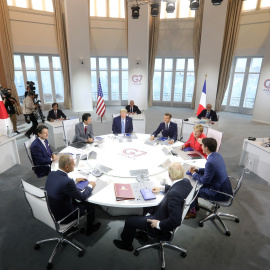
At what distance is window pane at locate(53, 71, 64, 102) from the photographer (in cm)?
1145

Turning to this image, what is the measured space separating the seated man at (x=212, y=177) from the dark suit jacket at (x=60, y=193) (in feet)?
5.67

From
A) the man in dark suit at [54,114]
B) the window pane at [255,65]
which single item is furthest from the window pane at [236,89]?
the man in dark suit at [54,114]

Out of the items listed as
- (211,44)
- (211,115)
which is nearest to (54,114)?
(211,115)

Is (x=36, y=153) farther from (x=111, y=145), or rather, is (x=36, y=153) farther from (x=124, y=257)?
(x=124, y=257)

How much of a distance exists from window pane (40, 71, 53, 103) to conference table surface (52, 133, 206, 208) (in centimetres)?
814

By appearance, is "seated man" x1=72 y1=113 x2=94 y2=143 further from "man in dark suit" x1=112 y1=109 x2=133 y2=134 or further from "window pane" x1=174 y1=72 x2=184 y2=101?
"window pane" x1=174 y1=72 x2=184 y2=101

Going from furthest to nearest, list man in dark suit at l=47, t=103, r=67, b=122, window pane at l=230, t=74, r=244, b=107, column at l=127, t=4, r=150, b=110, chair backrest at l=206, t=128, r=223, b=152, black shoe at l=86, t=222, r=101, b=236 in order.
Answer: window pane at l=230, t=74, r=244, b=107 < column at l=127, t=4, r=150, b=110 < man in dark suit at l=47, t=103, r=67, b=122 < chair backrest at l=206, t=128, r=223, b=152 < black shoe at l=86, t=222, r=101, b=236

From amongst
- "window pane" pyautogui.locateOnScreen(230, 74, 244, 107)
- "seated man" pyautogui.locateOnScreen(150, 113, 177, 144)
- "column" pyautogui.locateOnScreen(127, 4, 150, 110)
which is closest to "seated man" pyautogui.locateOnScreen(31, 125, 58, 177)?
"seated man" pyautogui.locateOnScreen(150, 113, 177, 144)

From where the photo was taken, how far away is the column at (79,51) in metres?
9.44

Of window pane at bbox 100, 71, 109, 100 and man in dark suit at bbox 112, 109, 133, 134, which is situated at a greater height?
window pane at bbox 100, 71, 109, 100

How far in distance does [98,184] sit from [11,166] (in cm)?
334

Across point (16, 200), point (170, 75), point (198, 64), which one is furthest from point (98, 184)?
point (170, 75)

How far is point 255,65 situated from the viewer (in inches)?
416

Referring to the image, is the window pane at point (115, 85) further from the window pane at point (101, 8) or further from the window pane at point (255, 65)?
the window pane at point (255, 65)
